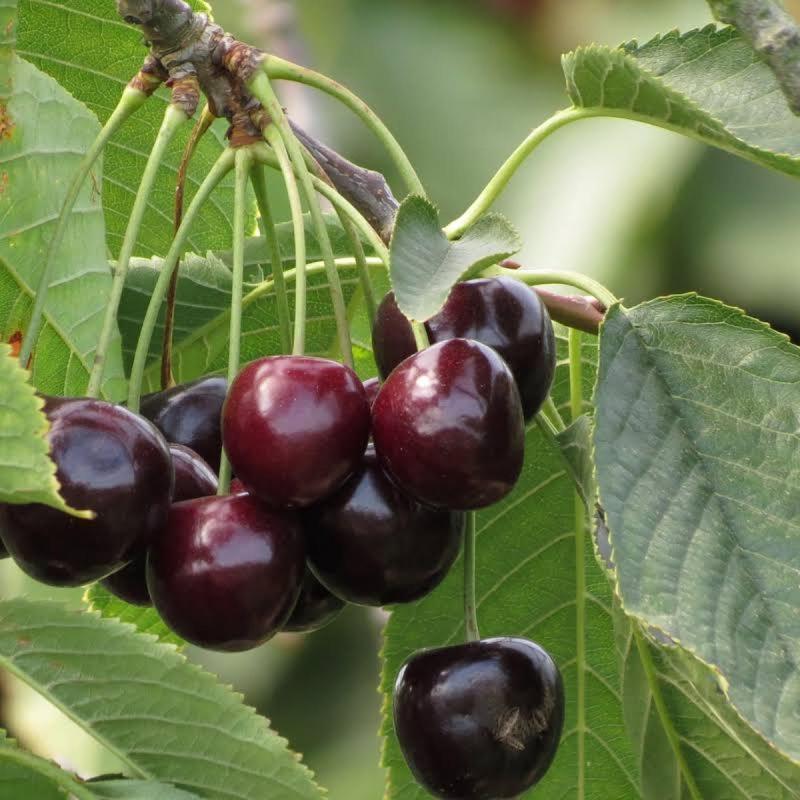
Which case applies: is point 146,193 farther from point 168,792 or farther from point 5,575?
point 5,575

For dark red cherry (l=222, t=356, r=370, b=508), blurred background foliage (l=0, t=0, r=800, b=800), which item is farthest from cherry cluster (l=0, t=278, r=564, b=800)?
blurred background foliage (l=0, t=0, r=800, b=800)

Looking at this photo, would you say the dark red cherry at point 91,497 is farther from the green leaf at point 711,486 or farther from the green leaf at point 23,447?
the green leaf at point 711,486

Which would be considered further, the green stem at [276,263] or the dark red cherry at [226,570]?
the green stem at [276,263]

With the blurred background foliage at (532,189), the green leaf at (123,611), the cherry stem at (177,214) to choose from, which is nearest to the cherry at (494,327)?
the cherry stem at (177,214)

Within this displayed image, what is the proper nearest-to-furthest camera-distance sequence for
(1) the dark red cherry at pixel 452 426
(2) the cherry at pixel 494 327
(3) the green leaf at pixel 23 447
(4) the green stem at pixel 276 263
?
(3) the green leaf at pixel 23 447 < (1) the dark red cherry at pixel 452 426 < (2) the cherry at pixel 494 327 < (4) the green stem at pixel 276 263

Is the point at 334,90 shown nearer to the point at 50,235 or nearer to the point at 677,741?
the point at 50,235

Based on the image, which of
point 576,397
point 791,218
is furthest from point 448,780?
point 791,218

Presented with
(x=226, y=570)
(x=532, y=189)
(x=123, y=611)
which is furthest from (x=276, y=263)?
(x=532, y=189)
